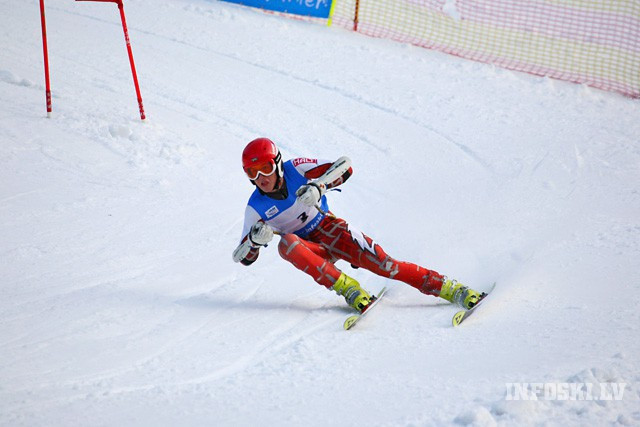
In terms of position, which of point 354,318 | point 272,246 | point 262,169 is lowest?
point 272,246

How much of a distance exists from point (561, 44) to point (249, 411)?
8681 millimetres

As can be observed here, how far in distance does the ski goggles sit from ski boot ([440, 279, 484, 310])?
1.42 metres

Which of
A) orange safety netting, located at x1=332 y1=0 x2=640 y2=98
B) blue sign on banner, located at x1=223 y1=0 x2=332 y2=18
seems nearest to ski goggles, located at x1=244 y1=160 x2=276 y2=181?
orange safety netting, located at x1=332 y1=0 x2=640 y2=98

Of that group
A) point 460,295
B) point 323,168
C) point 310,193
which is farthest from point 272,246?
point 460,295

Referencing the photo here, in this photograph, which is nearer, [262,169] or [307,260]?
[307,260]

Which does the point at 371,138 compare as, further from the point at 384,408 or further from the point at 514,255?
the point at 384,408

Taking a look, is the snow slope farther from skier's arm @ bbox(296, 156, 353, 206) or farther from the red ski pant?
skier's arm @ bbox(296, 156, 353, 206)

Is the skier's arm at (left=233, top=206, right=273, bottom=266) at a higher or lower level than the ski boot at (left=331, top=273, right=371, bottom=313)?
higher

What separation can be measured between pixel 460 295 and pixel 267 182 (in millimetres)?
1530

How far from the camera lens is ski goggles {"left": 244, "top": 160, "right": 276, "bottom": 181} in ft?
16.6

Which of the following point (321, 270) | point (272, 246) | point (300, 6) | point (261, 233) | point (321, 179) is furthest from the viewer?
point (300, 6)

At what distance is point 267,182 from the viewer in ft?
16.9

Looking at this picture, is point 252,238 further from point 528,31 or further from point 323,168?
point 528,31

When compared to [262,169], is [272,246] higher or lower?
lower
